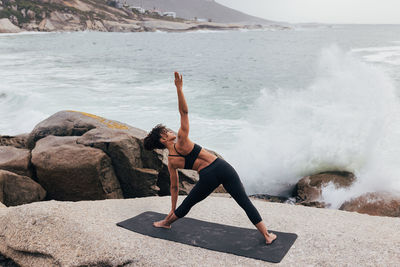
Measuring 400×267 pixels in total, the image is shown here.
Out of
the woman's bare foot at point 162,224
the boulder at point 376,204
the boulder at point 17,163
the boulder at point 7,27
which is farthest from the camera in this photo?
the boulder at point 7,27

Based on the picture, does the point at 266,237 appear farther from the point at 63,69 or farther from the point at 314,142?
the point at 63,69

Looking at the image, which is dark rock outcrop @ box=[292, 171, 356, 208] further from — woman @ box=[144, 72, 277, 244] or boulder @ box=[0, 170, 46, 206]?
boulder @ box=[0, 170, 46, 206]

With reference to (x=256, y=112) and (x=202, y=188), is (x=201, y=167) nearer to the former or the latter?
(x=202, y=188)

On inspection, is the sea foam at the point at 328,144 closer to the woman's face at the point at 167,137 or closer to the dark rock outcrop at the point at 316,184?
the dark rock outcrop at the point at 316,184

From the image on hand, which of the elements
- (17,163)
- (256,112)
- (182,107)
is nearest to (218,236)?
(182,107)

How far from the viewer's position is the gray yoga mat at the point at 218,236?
454 cm

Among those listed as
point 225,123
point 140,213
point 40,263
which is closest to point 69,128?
point 140,213

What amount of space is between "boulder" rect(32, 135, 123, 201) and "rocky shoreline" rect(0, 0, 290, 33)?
8522 centimetres

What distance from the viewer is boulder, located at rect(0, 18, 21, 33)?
3209 inches

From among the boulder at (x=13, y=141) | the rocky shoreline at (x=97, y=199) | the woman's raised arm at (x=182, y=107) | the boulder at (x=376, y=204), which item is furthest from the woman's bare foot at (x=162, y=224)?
the boulder at (x=13, y=141)

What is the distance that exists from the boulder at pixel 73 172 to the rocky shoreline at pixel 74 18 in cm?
8522

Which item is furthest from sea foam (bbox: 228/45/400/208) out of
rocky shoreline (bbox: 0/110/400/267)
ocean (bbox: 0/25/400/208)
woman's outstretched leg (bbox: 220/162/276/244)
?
woman's outstretched leg (bbox: 220/162/276/244)

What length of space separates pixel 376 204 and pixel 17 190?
6.60m

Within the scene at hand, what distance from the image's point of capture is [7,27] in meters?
82.9
